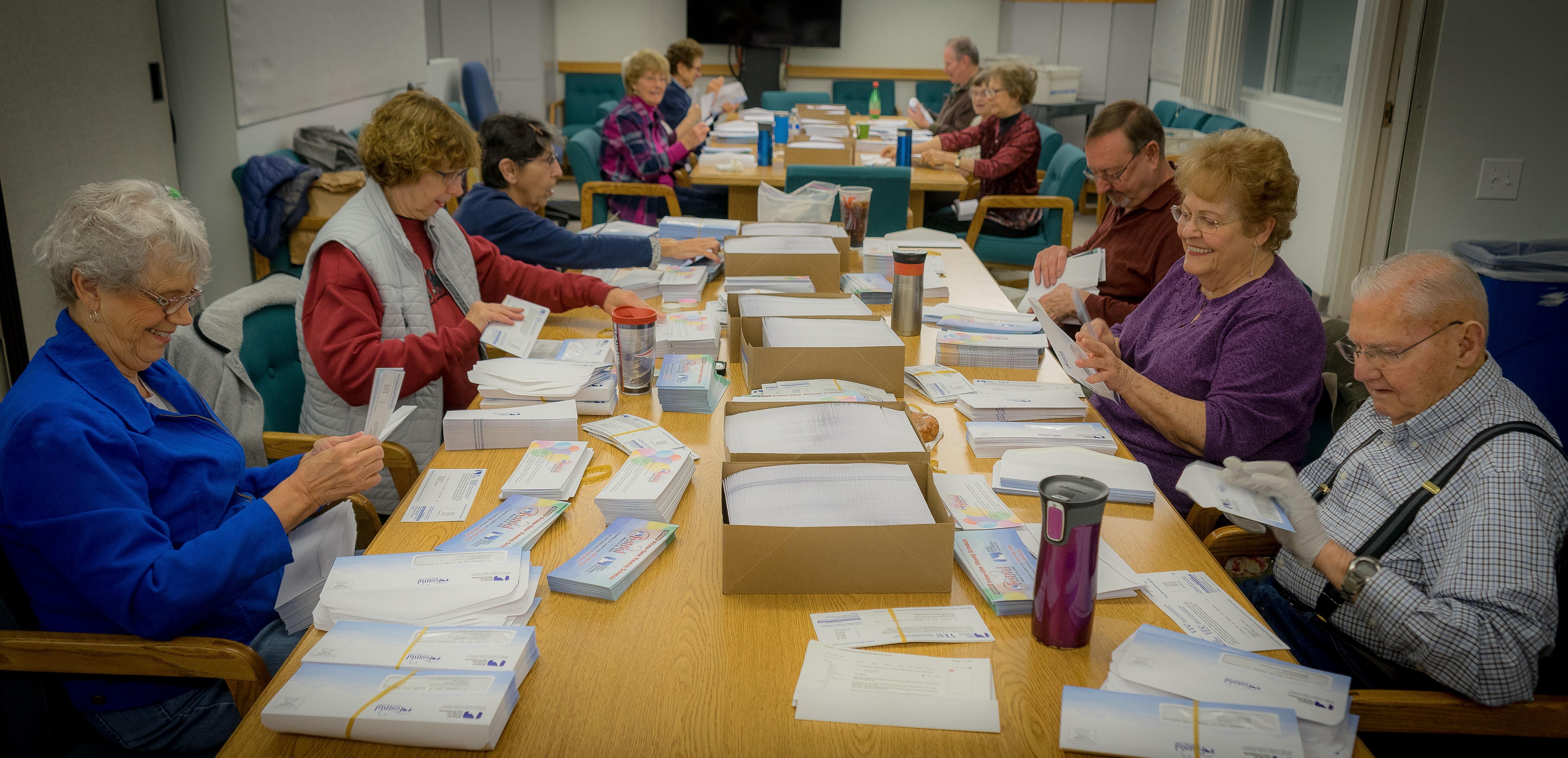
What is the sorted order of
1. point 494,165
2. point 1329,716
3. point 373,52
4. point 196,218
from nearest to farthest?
1. point 1329,716
2. point 196,218
3. point 494,165
4. point 373,52

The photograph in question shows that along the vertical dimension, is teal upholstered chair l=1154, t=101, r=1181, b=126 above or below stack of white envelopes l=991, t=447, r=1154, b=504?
above

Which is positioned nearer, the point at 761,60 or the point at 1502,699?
the point at 1502,699

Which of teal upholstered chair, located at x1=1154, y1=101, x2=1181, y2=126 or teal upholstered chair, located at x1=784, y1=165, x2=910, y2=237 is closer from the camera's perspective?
→ teal upholstered chair, located at x1=784, y1=165, x2=910, y2=237

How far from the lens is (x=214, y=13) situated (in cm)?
431

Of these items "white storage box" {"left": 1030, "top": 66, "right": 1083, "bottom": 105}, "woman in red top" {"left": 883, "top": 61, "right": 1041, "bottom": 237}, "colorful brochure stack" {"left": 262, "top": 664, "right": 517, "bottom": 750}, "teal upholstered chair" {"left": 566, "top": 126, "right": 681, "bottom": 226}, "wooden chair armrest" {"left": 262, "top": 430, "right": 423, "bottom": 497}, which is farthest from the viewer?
"white storage box" {"left": 1030, "top": 66, "right": 1083, "bottom": 105}

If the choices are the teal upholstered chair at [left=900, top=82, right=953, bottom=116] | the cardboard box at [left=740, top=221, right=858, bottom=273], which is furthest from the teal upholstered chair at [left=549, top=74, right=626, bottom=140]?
the cardboard box at [left=740, top=221, right=858, bottom=273]

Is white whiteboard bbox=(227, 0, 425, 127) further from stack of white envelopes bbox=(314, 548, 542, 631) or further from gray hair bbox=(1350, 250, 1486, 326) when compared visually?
gray hair bbox=(1350, 250, 1486, 326)

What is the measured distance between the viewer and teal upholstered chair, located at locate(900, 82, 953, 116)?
9.70m

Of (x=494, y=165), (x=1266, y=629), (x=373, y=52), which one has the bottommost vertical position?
(x=1266, y=629)

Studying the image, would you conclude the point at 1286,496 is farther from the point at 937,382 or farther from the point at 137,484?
the point at 137,484

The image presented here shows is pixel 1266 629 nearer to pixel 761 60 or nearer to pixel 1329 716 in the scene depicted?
pixel 1329 716

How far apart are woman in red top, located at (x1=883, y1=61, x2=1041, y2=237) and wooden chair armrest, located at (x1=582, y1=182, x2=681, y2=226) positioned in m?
1.30

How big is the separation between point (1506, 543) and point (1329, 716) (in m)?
0.45

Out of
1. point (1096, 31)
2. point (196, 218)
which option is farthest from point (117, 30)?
point (1096, 31)
